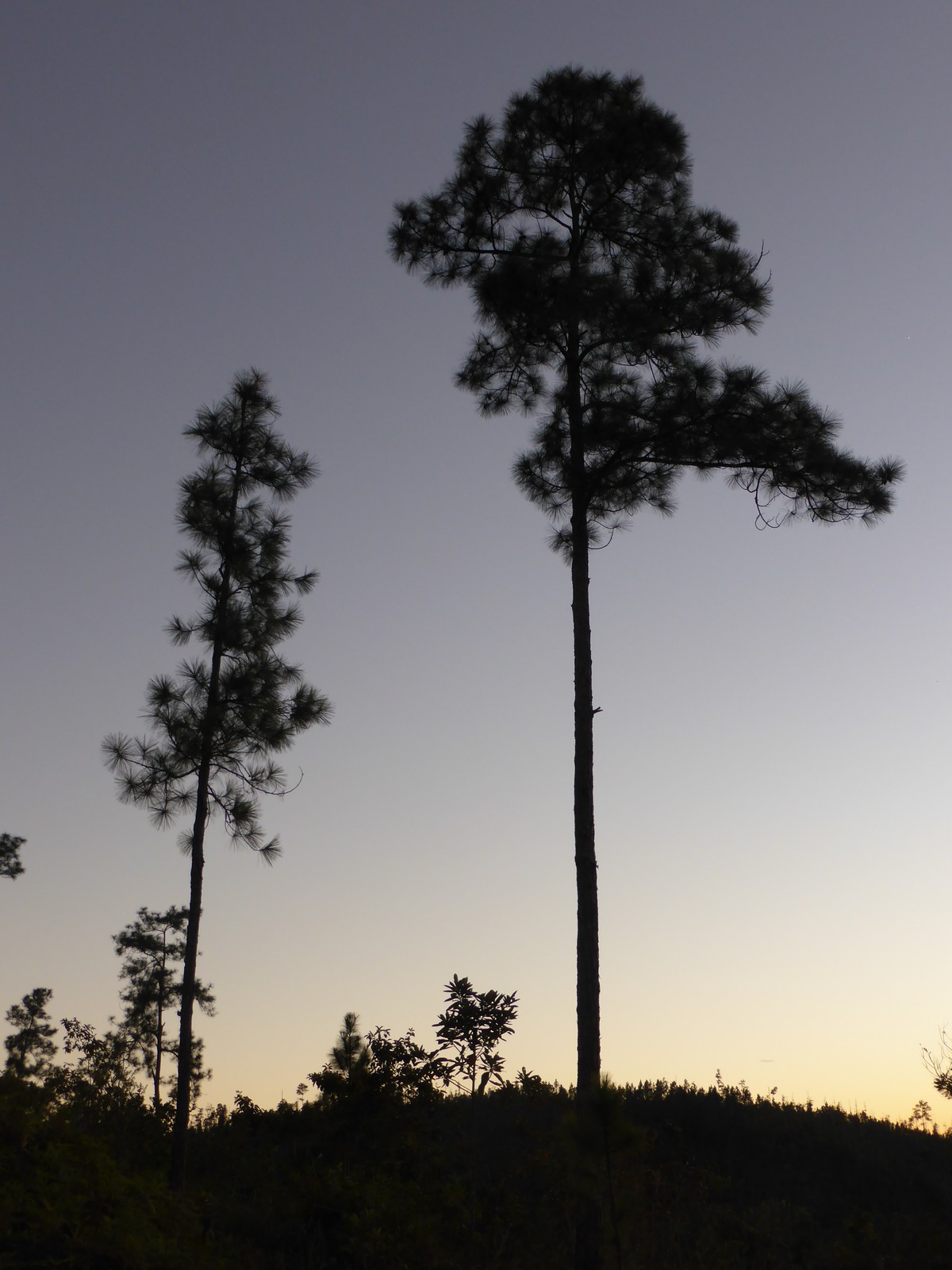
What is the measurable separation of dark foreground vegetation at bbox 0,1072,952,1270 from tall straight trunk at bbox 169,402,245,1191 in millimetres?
786

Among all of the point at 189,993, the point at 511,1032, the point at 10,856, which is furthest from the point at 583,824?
the point at 10,856

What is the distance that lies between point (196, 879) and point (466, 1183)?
652 centimetres

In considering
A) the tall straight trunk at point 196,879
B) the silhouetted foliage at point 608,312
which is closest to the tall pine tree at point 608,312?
the silhouetted foliage at point 608,312

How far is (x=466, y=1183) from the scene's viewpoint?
14633 millimetres

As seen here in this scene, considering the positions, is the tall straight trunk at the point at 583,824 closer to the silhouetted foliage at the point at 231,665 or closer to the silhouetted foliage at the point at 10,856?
the silhouetted foliage at the point at 231,665

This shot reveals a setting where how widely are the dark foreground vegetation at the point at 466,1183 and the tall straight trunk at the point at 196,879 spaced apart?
0.79 m

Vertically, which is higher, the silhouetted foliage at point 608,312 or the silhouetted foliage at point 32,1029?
the silhouetted foliage at point 608,312

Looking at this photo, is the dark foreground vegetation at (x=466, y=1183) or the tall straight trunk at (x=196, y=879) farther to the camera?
the tall straight trunk at (x=196, y=879)

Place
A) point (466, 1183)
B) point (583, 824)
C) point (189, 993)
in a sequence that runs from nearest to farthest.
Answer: point (583, 824) → point (466, 1183) → point (189, 993)

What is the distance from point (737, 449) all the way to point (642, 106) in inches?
213

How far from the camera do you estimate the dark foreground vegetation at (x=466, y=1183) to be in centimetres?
927

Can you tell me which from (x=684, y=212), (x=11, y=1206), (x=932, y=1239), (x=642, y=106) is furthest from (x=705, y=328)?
(x=11, y=1206)

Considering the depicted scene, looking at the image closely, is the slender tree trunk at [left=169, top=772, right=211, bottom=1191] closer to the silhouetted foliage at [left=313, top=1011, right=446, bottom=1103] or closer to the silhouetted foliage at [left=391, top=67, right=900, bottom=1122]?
the silhouetted foliage at [left=313, top=1011, right=446, bottom=1103]

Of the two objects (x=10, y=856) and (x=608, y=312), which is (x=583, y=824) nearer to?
(x=608, y=312)
